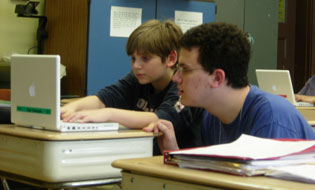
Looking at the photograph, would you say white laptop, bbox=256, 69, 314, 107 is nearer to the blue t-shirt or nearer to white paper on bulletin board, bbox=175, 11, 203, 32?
white paper on bulletin board, bbox=175, 11, 203, 32

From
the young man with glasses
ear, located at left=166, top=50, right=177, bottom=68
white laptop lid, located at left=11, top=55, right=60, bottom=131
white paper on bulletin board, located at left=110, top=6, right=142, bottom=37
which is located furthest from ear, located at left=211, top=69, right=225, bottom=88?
white paper on bulletin board, located at left=110, top=6, right=142, bottom=37

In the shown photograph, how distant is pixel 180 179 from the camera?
1.04 meters

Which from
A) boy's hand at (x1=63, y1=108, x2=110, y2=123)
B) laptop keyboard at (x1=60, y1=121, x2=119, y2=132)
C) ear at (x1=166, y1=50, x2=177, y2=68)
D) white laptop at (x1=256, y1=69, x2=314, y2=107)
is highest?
ear at (x1=166, y1=50, x2=177, y2=68)

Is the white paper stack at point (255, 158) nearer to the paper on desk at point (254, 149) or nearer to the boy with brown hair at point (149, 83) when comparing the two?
the paper on desk at point (254, 149)

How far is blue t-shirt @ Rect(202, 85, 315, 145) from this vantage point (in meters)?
1.47

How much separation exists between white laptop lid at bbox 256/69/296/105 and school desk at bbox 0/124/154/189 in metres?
2.14

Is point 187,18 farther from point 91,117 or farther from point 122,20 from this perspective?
point 91,117

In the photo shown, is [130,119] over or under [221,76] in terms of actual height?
under

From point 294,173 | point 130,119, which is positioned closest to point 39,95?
point 130,119

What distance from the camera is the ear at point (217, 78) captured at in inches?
62.2

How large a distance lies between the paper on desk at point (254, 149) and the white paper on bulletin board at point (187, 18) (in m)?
2.82

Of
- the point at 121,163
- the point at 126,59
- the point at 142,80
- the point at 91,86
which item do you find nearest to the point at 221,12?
the point at 126,59

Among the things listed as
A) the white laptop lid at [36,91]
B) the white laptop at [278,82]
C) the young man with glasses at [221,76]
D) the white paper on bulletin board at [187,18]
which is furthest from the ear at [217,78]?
the white paper on bulletin board at [187,18]

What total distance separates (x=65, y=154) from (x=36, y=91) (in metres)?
0.29
